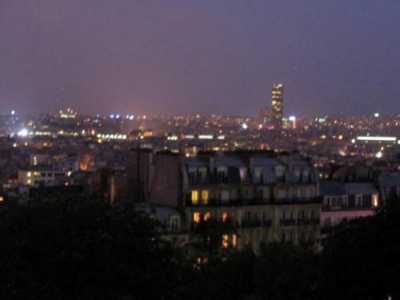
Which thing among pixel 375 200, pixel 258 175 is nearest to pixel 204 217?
pixel 258 175

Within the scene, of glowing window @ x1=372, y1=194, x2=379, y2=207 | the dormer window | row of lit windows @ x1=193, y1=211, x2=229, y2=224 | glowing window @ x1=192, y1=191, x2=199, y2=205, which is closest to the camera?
row of lit windows @ x1=193, y1=211, x2=229, y2=224

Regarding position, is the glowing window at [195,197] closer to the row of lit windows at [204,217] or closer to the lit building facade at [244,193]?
the lit building facade at [244,193]

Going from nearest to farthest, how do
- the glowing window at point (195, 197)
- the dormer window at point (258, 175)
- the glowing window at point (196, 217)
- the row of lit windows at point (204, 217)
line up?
1. the row of lit windows at point (204, 217)
2. the glowing window at point (196, 217)
3. the glowing window at point (195, 197)
4. the dormer window at point (258, 175)

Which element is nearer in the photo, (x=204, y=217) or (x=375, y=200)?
(x=204, y=217)

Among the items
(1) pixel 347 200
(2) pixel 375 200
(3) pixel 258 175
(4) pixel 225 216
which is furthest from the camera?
(1) pixel 347 200

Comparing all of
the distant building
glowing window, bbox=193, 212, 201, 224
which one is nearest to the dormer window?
the distant building

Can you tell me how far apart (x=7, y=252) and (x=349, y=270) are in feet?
25.7

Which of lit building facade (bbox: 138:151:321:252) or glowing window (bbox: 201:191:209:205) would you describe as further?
glowing window (bbox: 201:191:209:205)

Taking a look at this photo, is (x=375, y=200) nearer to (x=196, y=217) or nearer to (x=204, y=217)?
(x=204, y=217)

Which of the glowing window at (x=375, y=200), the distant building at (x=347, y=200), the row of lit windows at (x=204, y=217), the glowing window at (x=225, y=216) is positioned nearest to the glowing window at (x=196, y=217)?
the row of lit windows at (x=204, y=217)

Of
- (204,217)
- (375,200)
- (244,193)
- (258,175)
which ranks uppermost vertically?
(258,175)

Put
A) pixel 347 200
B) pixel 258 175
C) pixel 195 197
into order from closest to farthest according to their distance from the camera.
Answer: pixel 195 197 → pixel 258 175 → pixel 347 200

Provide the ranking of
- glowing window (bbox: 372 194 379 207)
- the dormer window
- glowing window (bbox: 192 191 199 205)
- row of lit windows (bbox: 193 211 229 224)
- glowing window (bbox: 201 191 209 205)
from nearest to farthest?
row of lit windows (bbox: 193 211 229 224), glowing window (bbox: 192 191 199 205), glowing window (bbox: 201 191 209 205), the dormer window, glowing window (bbox: 372 194 379 207)

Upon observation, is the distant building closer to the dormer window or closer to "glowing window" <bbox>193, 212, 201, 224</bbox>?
the dormer window
